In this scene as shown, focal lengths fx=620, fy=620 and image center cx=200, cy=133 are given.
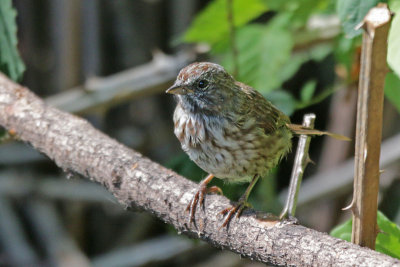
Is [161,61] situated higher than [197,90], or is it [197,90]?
[161,61]

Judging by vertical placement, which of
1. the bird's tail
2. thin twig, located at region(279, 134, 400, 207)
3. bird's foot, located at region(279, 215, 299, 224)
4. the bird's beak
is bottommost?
bird's foot, located at region(279, 215, 299, 224)

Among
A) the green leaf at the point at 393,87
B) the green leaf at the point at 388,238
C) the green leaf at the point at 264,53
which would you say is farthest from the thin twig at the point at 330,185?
the green leaf at the point at 388,238

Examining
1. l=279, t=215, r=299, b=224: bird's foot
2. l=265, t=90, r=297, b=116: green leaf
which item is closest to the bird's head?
l=265, t=90, r=297, b=116: green leaf

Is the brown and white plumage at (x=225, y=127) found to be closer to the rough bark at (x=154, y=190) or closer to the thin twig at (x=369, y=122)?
the rough bark at (x=154, y=190)

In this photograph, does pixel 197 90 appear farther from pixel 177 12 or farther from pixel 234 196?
pixel 177 12

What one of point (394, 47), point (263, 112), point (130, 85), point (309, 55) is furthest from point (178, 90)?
point (130, 85)

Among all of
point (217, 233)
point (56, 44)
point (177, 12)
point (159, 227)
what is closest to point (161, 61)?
point (177, 12)

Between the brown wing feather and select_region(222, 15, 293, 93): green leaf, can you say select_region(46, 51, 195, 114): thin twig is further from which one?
the brown wing feather
